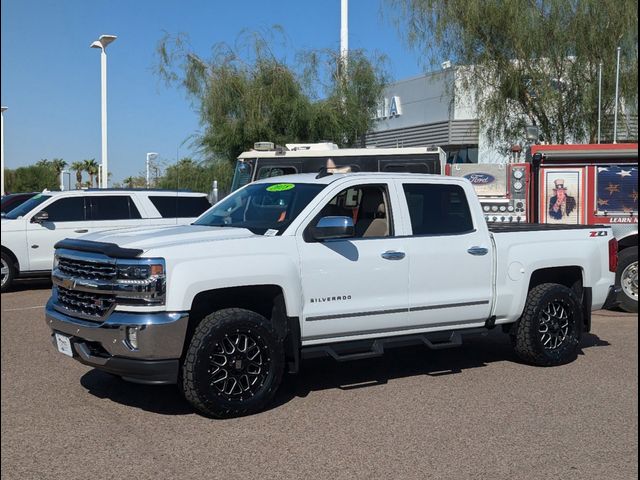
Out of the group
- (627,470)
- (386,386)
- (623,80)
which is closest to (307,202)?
(386,386)

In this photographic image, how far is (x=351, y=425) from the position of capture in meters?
5.74

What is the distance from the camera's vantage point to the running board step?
6372mm

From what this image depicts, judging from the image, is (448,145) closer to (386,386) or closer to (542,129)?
(542,129)

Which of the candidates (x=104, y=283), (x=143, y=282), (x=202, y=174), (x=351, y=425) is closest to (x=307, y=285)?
(x=351, y=425)

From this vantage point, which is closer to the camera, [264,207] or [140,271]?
[140,271]

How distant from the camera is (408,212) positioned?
702cm

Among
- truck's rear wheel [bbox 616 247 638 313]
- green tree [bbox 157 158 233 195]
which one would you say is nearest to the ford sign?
truck's rear wheel [bbox 616 247 638 313]

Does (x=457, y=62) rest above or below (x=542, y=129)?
above

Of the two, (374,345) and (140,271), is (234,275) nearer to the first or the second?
(140,271)

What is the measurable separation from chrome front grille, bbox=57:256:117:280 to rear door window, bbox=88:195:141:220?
817cm

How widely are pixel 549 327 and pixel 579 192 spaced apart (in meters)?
4.14

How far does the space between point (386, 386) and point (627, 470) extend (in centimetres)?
246

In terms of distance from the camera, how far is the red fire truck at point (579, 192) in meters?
11.1

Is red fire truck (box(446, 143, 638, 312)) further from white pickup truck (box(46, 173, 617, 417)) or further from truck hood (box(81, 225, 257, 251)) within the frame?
truck hood (box(81, 225, 257, 251))
